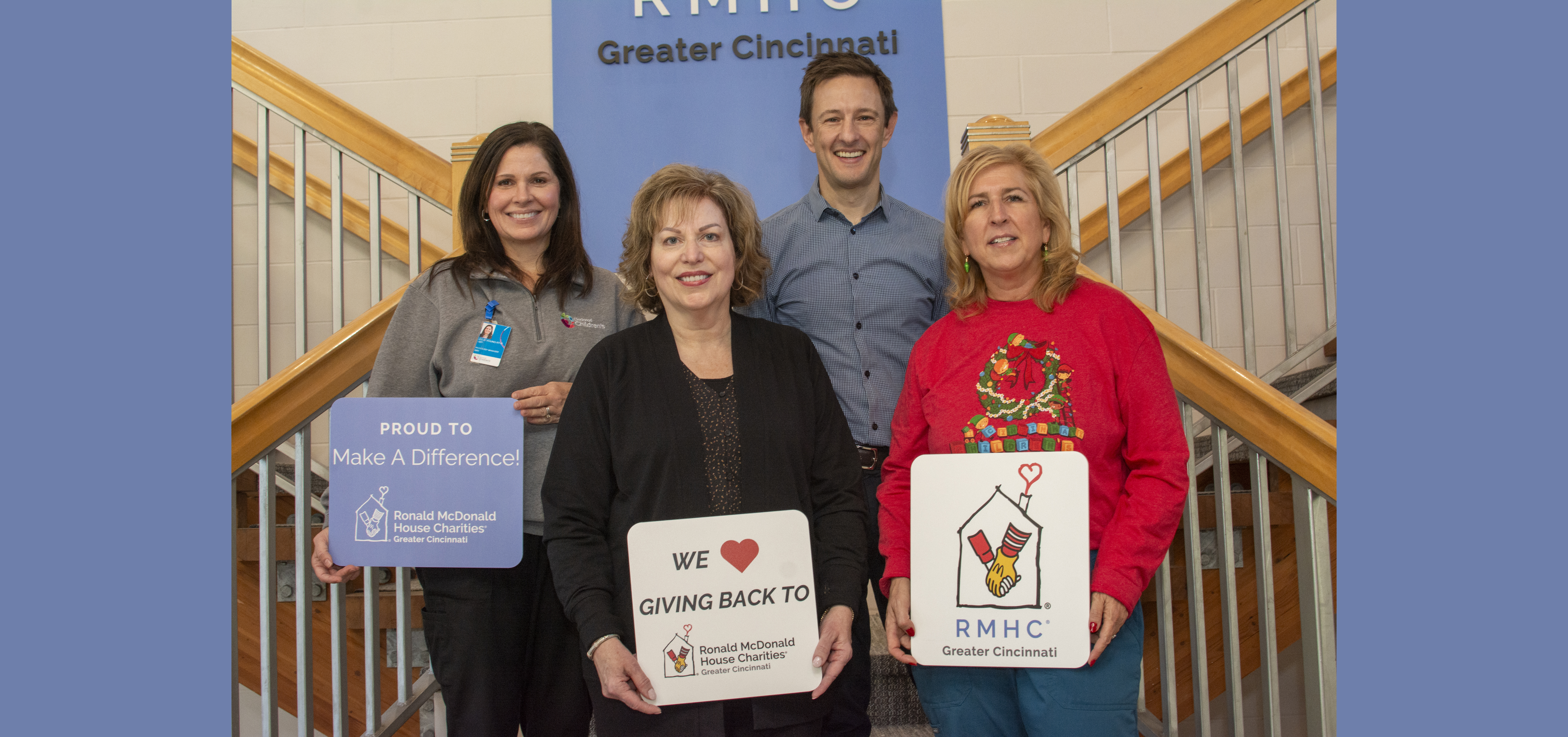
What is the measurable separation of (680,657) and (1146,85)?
184 cm

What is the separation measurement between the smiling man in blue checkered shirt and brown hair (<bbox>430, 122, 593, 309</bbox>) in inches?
14.5

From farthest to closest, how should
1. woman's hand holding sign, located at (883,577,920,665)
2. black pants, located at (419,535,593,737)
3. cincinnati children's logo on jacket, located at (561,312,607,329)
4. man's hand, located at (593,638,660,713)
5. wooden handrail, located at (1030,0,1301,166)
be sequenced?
wooden handrail, located at (1030,0,1301,166) → cincinnati children's logo on jacket, located at (561,312,607,329) → black pants, located at (419,535,593,737) → woman's hand holding sign, located at (883,577,920,665) → man's hand, located at (593,638,660,713)

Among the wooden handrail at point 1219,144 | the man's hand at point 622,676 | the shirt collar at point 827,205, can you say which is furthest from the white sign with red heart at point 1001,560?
the wooden handrail at point 1219,144

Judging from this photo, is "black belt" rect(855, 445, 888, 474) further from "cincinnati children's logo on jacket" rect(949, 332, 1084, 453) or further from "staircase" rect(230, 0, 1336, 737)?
"staircase" rect(230, 0, 1336, 737)

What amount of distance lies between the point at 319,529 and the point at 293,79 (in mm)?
1265

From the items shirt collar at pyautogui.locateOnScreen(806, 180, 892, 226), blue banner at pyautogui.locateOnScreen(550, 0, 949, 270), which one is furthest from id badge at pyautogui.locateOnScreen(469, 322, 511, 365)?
blue banner at pyautogui.locateOnScreen(550, 0, 949, 270)

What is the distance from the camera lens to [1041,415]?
4.22ft

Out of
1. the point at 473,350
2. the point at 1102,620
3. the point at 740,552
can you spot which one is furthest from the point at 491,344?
the point at 1102,620

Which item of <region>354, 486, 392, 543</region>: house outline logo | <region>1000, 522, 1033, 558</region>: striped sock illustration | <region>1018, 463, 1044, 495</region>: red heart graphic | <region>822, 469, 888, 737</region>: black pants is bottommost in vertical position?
<region>822, 469, 888, 737</region>: black pants

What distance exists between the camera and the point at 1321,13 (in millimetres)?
3117

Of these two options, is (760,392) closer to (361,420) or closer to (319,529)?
(361,420)

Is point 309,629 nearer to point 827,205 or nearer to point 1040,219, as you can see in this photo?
point 827,205

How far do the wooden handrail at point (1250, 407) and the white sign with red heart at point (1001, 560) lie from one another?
414 millimetres

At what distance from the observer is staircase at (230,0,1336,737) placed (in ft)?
5.60
